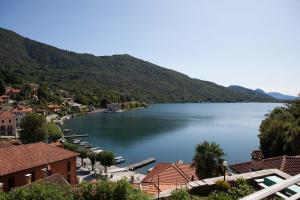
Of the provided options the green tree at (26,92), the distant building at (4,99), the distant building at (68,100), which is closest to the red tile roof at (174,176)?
the distant building at (4,99)

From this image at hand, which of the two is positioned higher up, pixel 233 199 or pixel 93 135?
pixel 233 199

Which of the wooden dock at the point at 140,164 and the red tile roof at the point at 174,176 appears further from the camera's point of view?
the wooden dock at the point at 140,164

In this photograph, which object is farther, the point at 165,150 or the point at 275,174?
the point at 165,150

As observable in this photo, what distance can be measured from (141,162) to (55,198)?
44.3m

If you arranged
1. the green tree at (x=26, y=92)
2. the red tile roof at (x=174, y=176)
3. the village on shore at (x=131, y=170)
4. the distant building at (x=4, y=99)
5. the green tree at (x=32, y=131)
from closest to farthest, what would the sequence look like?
the village on shore at (x=131, y=170), the red tile roof at (x=174, y=176), the green tree at (x=32, y=131), the distant building at (x=4, y=99), the green tree at (x=26, y=92)

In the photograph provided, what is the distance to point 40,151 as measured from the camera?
2755cm

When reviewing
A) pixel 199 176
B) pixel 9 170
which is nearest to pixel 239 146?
pixel 199 176

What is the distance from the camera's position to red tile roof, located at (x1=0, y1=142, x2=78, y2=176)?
23462 millimetres

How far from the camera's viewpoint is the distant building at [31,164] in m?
22.9

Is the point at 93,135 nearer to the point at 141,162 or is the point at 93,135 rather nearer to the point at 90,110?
the point at 141,162

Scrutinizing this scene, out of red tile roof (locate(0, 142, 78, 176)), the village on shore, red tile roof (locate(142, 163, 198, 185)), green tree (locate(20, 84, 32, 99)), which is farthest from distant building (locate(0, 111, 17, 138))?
red tile roof (locate(142, 163, 198, 185))

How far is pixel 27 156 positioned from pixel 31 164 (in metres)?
1.25

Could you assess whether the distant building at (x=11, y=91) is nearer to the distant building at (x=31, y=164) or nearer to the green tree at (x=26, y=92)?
the green tree at (x=26, y=92)

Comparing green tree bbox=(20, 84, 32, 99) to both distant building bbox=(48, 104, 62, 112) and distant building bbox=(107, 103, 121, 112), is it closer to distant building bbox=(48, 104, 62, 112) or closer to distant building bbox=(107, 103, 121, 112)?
distant building bbox=(48, 104, 62, 112)
